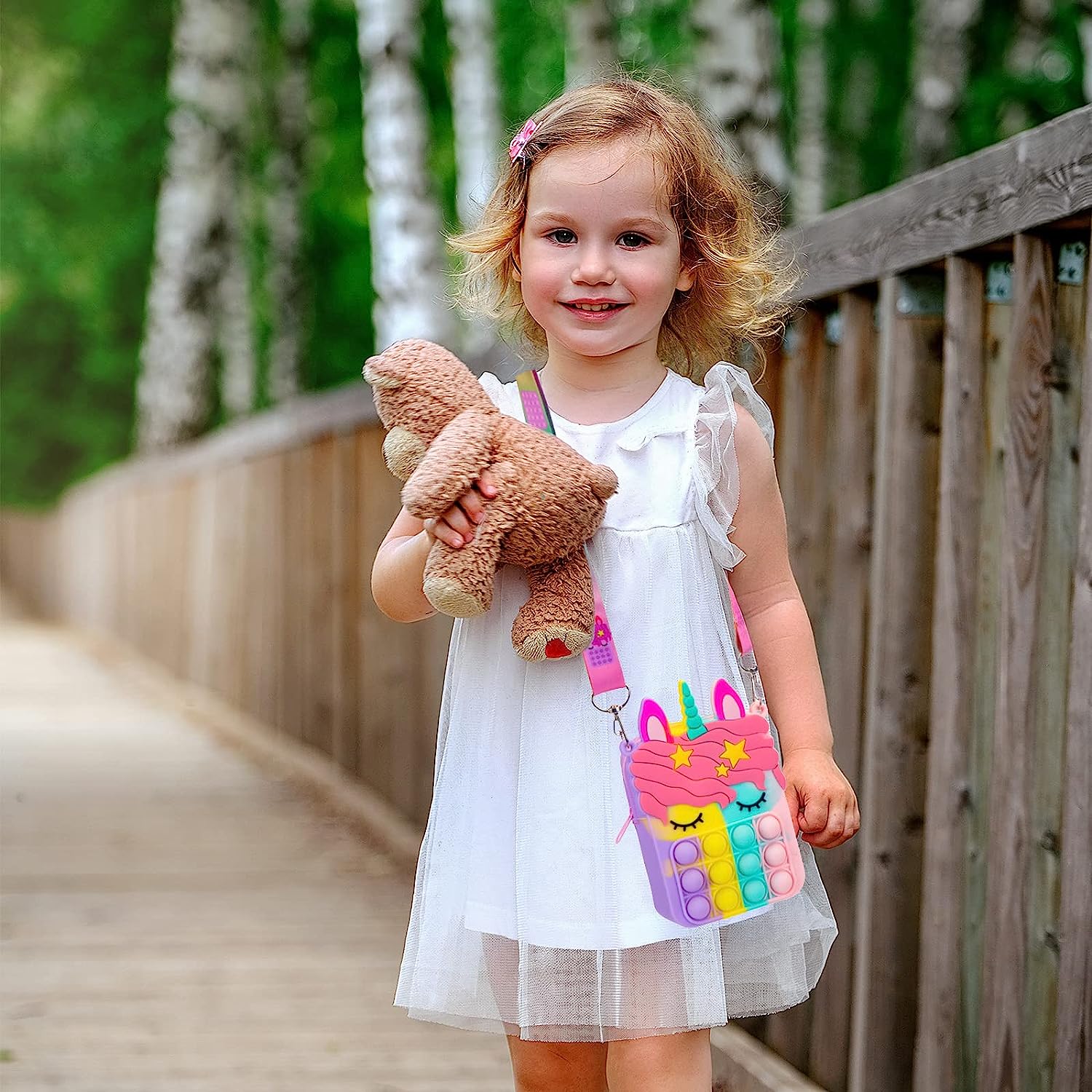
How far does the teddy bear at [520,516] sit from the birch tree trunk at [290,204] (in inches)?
647

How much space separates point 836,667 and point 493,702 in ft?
3.18

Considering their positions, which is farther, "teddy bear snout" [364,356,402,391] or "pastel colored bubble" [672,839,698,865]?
"teddy bear snout" [364,356,402,391]

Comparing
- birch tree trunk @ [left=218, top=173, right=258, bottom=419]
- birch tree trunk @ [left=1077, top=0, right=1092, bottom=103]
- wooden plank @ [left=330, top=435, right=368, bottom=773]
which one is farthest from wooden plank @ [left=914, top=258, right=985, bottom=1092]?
birch tree trunk @ [left=218, top=173, right=258, bottom=419]

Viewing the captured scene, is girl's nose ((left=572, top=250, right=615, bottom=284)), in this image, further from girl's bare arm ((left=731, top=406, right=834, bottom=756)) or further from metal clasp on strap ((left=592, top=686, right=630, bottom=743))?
metal clasp on strap ((left=592, top=686, right=630, bottom=743))

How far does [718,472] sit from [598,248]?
1.02 ft

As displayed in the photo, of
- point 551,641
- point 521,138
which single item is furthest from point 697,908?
A: point 521,138

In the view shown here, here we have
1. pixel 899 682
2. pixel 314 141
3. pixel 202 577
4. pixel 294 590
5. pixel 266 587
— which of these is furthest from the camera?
pixel 314 141

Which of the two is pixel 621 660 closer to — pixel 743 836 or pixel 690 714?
pixel 690 714

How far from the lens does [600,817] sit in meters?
2.01

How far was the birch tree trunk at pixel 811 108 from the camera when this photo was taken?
1444 centimetres

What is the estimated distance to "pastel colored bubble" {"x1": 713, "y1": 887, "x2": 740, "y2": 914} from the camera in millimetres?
1956

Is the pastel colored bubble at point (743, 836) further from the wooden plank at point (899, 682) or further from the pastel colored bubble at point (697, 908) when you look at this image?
the wooden plank at point (899, 682)

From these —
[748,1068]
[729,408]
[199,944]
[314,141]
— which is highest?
[314,141]

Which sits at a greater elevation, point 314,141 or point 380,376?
point 314,141
